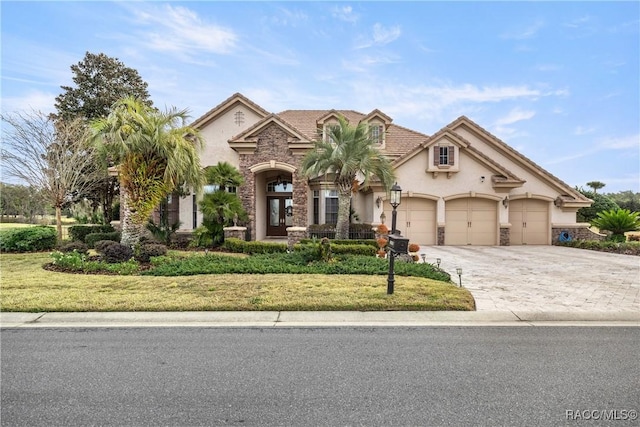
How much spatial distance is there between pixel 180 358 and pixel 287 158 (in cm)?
1424

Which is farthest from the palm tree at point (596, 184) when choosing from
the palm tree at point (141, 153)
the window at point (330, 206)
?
the palm tree at point (141, 153)

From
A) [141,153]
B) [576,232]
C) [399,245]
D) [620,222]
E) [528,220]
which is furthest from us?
[528,220]

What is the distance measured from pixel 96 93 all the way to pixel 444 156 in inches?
965

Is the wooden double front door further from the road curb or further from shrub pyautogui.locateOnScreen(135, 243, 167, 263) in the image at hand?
the road curb

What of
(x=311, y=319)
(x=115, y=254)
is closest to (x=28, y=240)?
(x=115, y=254)

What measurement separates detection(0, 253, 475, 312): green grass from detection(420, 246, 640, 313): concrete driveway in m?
1.02

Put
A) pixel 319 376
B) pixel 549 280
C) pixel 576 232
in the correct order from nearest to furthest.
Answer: pixel 319 376 → pixel 549 280 → pixel 576 232

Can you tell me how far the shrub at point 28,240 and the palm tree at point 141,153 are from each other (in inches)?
208

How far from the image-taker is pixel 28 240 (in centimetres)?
1448

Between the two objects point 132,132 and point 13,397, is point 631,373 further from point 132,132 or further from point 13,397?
point 132,132

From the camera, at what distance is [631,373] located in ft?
13.5

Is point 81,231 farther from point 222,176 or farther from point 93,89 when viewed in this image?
point 93,89

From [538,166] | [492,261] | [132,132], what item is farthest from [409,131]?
[132,132]

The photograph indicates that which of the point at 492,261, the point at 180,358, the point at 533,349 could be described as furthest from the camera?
the point at 492,261
